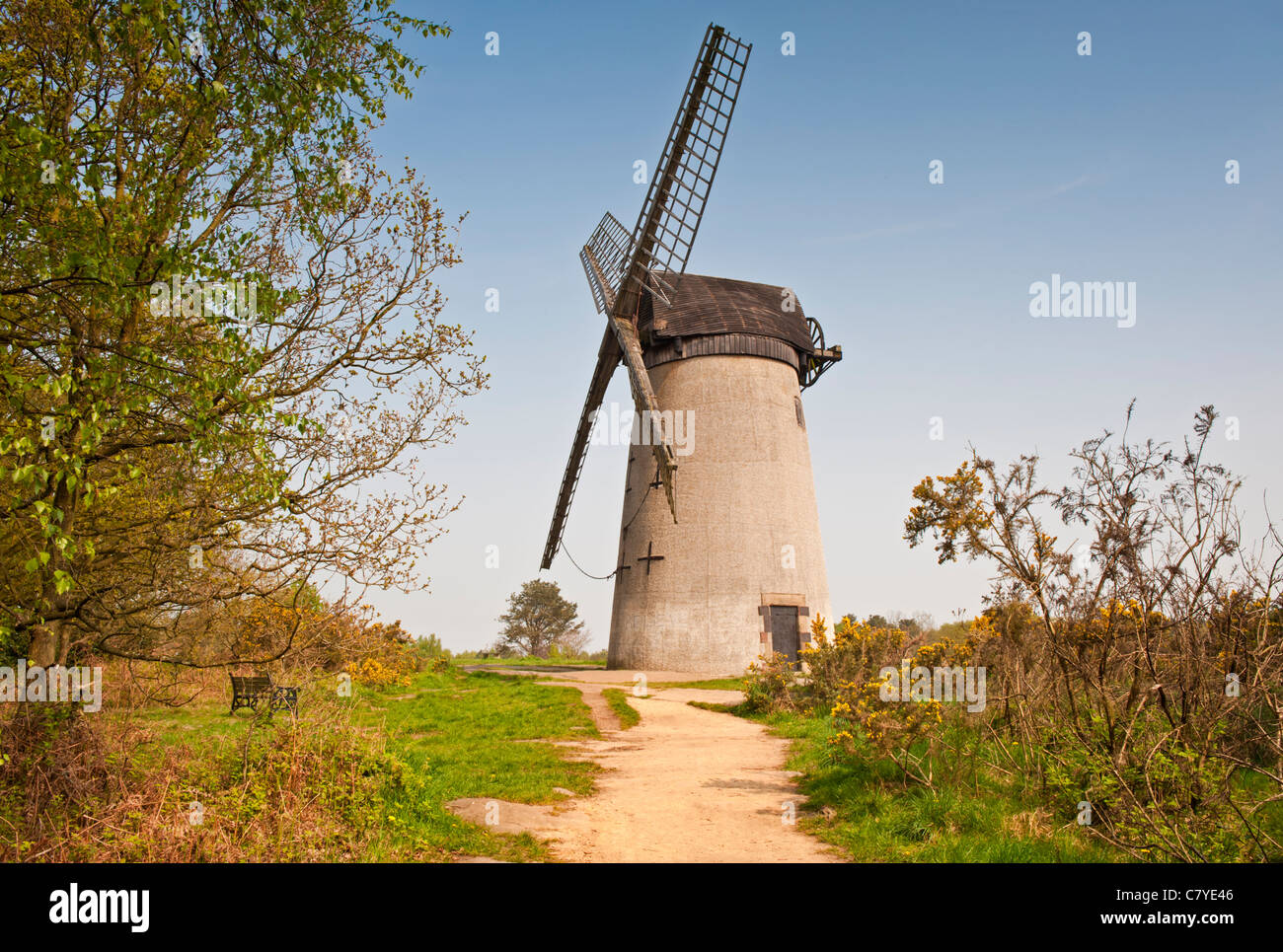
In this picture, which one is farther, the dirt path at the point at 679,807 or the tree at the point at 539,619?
the tree at the point at 539,619

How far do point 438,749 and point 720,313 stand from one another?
16.8 metres

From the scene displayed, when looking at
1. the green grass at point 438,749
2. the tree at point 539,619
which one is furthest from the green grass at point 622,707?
the tree at point 539,619

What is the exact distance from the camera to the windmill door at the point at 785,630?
71.3ft

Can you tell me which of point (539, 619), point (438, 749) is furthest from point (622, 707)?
point (539, 619)

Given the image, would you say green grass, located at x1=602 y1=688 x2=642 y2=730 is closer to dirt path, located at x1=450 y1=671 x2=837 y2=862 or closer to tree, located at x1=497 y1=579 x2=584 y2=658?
dirt path, located at x1=450 y1=671 x2=837 y2=862

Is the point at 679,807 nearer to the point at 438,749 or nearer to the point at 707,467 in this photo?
the point at 438,749

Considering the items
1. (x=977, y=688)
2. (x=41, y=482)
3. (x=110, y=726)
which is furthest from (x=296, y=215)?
(x=977, y=688)

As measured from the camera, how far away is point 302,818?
234 inches

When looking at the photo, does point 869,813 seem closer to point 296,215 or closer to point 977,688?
point 977,688

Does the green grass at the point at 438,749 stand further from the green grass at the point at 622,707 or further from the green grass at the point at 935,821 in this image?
the green grass at the point at 935,821

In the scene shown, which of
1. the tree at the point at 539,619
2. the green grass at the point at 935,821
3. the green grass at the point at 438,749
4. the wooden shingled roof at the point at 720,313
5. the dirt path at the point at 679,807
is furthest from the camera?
the tree at the point at 539,619

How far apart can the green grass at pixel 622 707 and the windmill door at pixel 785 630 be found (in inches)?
209
